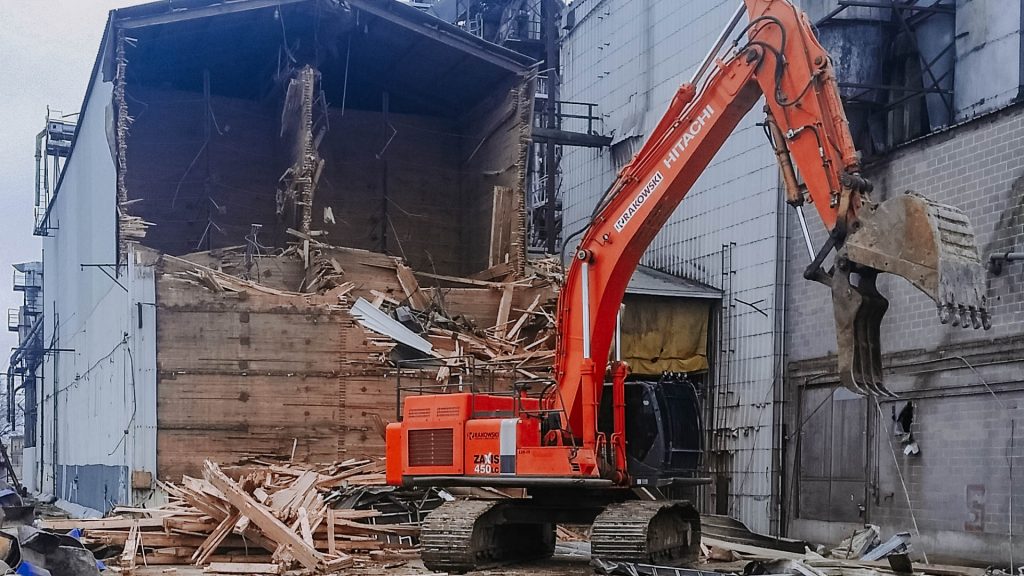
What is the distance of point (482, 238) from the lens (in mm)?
26266

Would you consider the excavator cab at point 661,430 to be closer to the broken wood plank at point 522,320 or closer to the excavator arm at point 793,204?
the excavator arm at point 793,204

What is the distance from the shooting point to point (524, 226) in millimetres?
23891

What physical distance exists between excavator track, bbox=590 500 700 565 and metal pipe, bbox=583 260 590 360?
6.24 feet

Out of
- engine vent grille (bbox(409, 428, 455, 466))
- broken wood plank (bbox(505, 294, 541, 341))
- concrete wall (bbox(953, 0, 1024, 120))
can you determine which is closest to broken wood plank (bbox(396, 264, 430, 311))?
broken wood plank (bbox(505, 294, 541, 341))

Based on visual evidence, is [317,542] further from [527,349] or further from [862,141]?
[862,141]

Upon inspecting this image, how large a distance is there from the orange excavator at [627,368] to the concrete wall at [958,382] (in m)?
5.29

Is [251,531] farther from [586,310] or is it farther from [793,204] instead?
[793,204]

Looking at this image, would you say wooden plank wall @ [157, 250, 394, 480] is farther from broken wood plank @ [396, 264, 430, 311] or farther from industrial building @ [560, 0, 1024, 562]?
industrial building @ [560, 0, 1024, 562]

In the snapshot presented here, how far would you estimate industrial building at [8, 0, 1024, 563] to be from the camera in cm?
1828

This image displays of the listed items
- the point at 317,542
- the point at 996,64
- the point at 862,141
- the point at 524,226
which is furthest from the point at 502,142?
the point at 317,542

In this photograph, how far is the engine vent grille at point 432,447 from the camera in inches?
561

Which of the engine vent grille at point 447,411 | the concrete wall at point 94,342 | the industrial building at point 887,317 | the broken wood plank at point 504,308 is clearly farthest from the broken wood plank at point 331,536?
the industrial building at point 887,317

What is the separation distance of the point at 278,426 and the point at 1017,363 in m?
11.9

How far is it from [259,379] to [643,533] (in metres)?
9.04
